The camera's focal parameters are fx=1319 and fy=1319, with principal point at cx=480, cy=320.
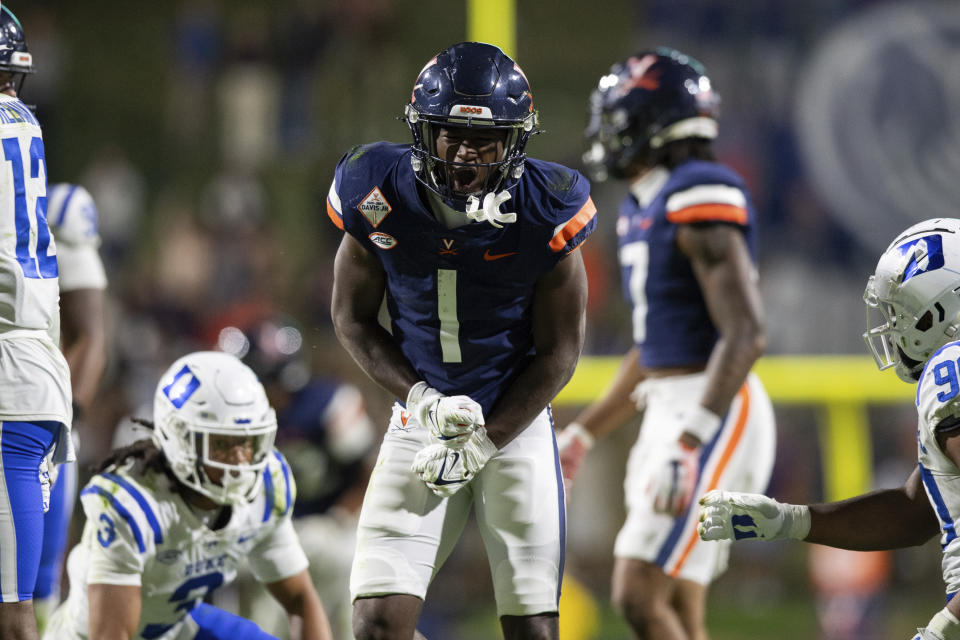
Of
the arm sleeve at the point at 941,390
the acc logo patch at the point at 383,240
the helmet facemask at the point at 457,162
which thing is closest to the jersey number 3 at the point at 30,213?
the acc logo patch at the point at 383,240

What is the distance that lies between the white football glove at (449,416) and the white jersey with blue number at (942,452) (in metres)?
0.96

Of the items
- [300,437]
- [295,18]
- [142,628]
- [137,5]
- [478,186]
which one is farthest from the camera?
[137,5]

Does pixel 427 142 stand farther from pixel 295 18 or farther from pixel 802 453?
pixel 295 18

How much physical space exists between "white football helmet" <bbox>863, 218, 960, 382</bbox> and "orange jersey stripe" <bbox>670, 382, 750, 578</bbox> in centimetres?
123

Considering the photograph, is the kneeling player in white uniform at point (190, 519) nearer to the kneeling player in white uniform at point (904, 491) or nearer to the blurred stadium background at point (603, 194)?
the kneeling player in white uniform at point (904, 491)

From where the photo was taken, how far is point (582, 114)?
8.64 m

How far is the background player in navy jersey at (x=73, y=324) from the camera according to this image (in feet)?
13.8

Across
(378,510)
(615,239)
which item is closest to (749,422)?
(378,510)

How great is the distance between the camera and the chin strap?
117 inches

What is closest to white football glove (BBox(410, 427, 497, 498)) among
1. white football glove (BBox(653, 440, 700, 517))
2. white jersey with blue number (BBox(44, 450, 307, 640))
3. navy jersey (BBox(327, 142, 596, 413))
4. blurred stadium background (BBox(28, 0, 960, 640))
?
navy jersey (BBox(327, 142, 596, 413))

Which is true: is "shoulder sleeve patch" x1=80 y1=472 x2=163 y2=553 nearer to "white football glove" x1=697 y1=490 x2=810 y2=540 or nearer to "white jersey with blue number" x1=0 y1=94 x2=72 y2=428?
"white jersey with blue number" x1=0 y1=94 x2=72 y2=428

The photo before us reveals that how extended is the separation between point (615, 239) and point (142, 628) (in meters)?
4.67

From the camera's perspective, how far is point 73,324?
4.32 meters

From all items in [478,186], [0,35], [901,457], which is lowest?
[901,457]
